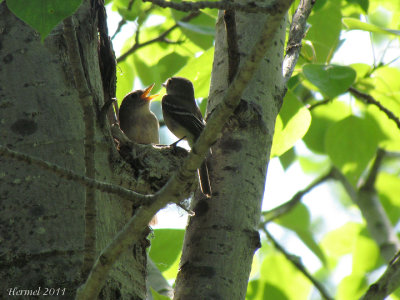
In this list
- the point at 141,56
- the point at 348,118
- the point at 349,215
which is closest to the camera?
the point at 348,118

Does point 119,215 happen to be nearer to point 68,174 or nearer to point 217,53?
point 68,174

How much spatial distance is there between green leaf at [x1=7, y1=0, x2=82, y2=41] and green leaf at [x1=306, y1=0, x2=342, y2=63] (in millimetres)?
2253

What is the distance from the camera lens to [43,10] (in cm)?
178

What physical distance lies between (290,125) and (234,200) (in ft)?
2.73

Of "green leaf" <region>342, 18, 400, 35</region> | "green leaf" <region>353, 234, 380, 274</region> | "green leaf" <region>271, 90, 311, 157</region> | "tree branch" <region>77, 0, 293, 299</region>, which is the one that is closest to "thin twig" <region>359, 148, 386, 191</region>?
"green leaf" <region>353, 234, 380, 274</region>

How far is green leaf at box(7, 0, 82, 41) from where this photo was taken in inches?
69.1

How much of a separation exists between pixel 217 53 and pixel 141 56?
8.37ft

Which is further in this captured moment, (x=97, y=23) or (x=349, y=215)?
(x=349, y=215)

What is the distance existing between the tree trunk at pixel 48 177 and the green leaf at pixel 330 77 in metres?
1.08

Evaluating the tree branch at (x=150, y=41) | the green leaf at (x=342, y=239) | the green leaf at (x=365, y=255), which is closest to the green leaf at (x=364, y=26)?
the tree branch at (x=150, y=41)

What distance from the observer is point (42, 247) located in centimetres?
219

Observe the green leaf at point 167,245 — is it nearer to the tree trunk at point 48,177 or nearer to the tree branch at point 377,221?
the tree trunk at point 48,177

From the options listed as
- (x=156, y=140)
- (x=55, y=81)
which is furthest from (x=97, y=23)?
(x=156, y=140)

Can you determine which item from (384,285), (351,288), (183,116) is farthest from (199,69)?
(351,288)
